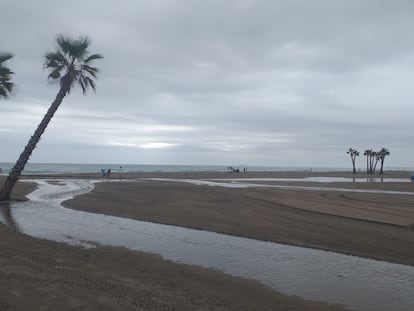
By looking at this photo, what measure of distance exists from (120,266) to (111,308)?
352 centimetres

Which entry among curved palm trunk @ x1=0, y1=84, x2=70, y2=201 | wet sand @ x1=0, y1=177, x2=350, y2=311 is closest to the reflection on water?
wet sand @ x1=0, y1=177, x2=350, y2=311

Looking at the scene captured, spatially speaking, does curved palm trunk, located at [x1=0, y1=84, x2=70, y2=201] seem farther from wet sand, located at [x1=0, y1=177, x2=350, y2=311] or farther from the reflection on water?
wet sand, located at [x1=0, y1=177, x2=350, y2=311]

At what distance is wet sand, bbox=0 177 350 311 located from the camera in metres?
6.74

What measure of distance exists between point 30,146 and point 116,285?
20.1 m

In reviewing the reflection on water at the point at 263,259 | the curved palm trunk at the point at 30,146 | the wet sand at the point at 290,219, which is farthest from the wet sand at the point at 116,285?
the curved palm trunk at the point at 30,146

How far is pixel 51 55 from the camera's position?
25156 mm

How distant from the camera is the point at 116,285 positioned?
7914 millimetres

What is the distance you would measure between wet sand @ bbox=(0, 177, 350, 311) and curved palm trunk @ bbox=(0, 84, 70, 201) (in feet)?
50.2

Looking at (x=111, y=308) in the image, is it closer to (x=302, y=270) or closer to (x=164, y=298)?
(x=164, y=298)

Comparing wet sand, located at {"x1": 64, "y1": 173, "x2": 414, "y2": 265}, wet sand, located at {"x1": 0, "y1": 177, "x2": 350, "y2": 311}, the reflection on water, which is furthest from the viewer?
wet sand, located at {"x1": 64, "y1": 173, "x2": 414, "y2": 265}

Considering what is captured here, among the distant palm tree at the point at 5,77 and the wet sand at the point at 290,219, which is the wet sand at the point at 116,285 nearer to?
the wet sand at the point at 290,219

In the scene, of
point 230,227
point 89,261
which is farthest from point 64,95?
point 89,261

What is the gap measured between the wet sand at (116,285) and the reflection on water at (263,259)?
31.0 inches

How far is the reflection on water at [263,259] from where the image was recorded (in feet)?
28.4
